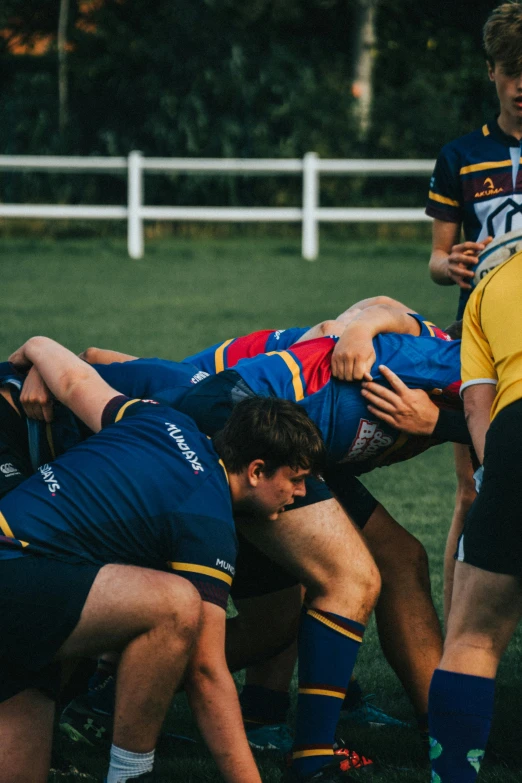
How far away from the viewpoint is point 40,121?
22.7 meters

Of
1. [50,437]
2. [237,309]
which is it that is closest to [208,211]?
[237,309]

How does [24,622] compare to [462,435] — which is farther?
[462,435]

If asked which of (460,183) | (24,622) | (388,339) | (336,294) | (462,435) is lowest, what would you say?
(336,294)

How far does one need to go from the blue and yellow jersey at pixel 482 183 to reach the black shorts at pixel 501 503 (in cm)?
168

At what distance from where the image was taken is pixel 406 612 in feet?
12.0

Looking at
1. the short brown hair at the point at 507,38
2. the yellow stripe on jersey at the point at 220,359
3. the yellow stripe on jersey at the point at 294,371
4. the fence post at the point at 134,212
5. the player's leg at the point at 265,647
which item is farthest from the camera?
the fence post at the point at 134,212

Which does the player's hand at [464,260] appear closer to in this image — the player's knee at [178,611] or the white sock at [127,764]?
the player's knee at [178,611]

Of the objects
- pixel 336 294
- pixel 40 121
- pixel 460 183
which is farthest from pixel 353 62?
pixel 460 183

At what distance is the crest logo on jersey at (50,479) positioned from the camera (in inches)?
118

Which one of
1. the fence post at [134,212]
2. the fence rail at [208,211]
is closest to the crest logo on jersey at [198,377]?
the fence rail at [208,211]

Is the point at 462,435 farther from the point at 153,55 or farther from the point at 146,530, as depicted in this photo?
the point at 153,55

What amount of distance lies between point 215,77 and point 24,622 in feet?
66.9

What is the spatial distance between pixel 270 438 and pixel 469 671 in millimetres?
740

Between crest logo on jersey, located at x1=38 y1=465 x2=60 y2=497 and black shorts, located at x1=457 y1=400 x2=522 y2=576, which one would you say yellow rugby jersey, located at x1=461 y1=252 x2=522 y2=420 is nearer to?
black shorts, located at x1=457 y1=400 x2=522 y2=576
